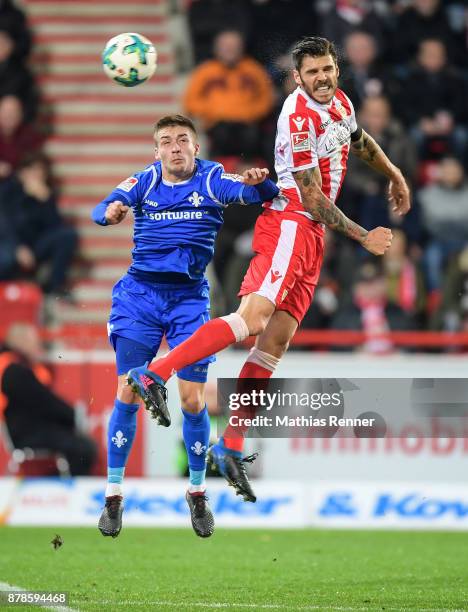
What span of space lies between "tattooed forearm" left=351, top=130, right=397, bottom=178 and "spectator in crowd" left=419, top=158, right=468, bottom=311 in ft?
19.2

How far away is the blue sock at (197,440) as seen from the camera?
983cm

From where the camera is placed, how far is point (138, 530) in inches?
564

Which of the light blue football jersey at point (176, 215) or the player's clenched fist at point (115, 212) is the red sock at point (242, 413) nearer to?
the light blue football jersey at point (176, 215)

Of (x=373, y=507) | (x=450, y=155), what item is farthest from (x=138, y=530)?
(x=450, y=155)

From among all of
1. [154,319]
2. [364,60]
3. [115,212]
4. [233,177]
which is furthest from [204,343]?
[364,60]

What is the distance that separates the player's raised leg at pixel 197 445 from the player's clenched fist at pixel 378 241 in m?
1.49

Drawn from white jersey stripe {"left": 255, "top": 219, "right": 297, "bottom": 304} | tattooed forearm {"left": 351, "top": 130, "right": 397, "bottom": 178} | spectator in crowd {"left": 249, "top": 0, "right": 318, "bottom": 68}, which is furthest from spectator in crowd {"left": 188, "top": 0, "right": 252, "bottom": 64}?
white jersey stripe {"left": 255, "top": 219, "right": 297, "bottom": 304}

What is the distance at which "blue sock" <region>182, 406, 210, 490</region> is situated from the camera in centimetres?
983

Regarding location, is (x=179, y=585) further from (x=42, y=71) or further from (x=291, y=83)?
(x=42, y=71)

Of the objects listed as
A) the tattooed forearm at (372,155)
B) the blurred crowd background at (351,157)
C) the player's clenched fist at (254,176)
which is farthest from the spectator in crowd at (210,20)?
the player's clenched fist at (254,176)

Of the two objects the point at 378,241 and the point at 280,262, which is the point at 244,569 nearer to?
the point at 280,262

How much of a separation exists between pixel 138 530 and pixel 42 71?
7196 millimetres

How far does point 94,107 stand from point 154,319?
9.43 meters

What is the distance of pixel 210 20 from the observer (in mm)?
17453
